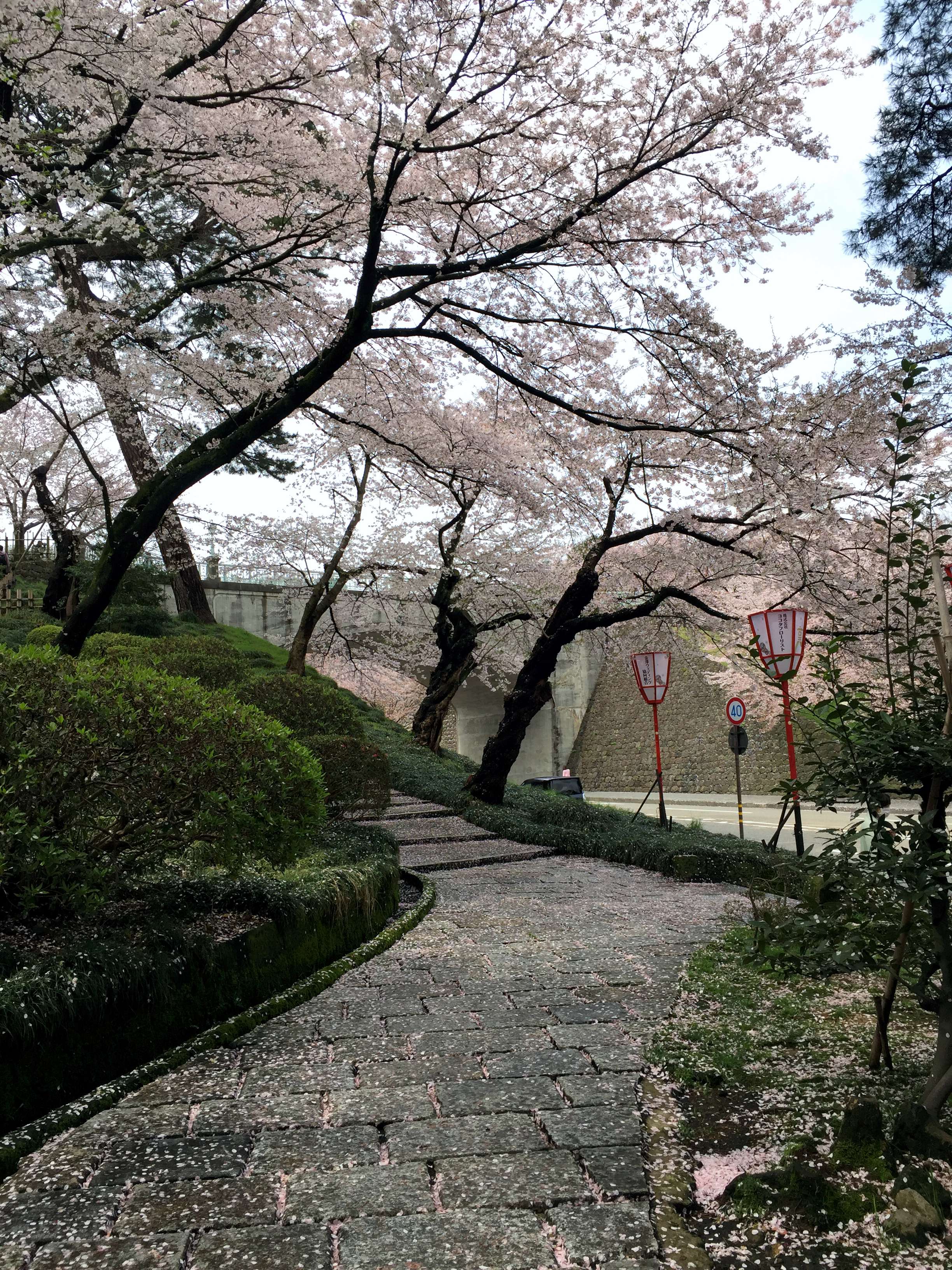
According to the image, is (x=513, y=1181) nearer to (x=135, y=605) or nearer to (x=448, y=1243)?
(x=448, y=1243)

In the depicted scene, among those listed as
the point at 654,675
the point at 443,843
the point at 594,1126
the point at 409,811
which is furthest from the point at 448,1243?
the point at 654,675

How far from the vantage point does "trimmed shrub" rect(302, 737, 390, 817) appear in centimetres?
808

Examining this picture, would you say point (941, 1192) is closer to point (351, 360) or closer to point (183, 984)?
point (183, 984)

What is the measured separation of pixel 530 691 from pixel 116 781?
8391mm

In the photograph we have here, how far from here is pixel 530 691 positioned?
38.5 ft

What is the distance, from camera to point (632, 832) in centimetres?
1022

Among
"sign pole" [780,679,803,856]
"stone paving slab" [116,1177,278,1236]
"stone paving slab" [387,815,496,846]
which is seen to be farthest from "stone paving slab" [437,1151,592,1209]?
"stone paving slab" [387,815,496,846]

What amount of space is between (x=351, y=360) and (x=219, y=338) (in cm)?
172

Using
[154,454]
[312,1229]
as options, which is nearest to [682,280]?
[312,1229]

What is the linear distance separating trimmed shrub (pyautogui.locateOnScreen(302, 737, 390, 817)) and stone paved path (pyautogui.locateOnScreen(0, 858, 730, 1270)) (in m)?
3.66

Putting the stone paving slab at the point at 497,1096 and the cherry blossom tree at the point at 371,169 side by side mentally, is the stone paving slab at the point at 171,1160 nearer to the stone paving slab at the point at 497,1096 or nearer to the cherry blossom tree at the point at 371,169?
the stone paving slab at the point at 497,1096

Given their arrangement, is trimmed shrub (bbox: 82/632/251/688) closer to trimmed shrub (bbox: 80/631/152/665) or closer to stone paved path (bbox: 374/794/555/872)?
trimmed shrub (bbox: 80/631/152/665)

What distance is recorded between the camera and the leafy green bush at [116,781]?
10.9 feet

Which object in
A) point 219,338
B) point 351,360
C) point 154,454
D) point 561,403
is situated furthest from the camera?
point 154,454
